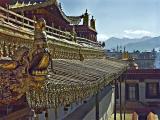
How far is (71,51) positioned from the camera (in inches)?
512

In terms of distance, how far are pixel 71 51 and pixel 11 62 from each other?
9.42 m

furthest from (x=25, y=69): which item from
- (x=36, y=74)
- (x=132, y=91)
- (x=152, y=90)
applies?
(x=152, y=90)

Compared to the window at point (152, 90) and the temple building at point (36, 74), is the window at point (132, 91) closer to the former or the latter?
the window at point (152, 90)

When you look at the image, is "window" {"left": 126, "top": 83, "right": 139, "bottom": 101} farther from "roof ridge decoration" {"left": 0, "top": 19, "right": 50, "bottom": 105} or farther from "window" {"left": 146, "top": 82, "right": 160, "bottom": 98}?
"roof ridge decoration" {"left": 0, "top": 19, "right": 50, "bottom": 105}

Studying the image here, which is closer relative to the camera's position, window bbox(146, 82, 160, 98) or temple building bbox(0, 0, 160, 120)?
temple building bbox(0, 0, 160, 120)

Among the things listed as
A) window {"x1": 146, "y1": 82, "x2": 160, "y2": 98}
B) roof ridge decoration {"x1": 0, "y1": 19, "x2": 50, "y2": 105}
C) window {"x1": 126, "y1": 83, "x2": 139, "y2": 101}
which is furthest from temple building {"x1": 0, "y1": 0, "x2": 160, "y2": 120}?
→ window {"x1": 146, "y1": 82, "x2": 160, "y2": 98}

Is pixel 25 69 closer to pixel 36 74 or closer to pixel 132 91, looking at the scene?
pixel 36 74

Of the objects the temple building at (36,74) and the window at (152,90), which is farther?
the window at (152,90)

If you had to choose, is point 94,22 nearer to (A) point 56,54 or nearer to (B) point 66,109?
(B) point 66,109

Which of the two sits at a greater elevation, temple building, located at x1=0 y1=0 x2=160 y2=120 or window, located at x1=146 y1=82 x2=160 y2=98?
temple building, located at x1=0 y1=0 x2=160 y2=120

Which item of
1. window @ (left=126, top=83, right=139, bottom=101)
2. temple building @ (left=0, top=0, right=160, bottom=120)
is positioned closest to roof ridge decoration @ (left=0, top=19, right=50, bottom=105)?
temple building @ (left=0, top=0, right=160, bottom=120)

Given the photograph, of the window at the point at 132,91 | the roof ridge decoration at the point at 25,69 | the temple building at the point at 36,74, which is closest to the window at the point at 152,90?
the window at the point at 132,91

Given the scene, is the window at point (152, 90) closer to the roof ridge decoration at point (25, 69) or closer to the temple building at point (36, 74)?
the temple building at point (36, 74)

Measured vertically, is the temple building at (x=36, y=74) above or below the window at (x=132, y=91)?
above
